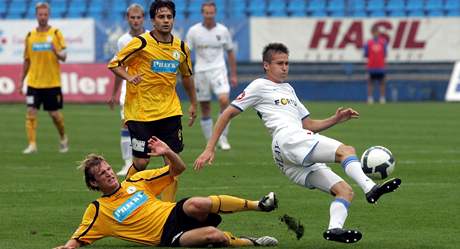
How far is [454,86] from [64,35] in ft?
37.9

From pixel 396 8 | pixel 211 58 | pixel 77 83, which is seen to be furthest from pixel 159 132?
pixel 396 8

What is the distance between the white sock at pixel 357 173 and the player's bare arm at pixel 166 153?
146 centimetres

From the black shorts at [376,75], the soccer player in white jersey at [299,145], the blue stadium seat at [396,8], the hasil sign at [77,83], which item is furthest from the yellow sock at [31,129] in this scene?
the blue stadium seat at [396,8]

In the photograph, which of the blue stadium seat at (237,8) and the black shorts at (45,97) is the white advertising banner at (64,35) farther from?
the black shorts at (45,97)

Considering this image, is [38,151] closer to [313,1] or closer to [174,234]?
[174,234]

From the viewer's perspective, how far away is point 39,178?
15305 millimetres

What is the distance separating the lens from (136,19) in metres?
14.8

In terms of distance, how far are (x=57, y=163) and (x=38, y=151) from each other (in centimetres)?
224

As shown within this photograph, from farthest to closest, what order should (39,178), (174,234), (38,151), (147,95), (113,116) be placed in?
(113,116) → (38,151) → (39,178) → (147,95) → (174,234)

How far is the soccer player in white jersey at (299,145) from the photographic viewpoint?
9406 mm

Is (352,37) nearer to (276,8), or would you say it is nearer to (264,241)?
(276,8)

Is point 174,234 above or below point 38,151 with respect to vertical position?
above

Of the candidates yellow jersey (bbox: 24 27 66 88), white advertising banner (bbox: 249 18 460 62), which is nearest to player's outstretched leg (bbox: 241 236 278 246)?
yellow jersey (bbox: 24 27 66 88)

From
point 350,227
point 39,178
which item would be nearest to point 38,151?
point 39,178
